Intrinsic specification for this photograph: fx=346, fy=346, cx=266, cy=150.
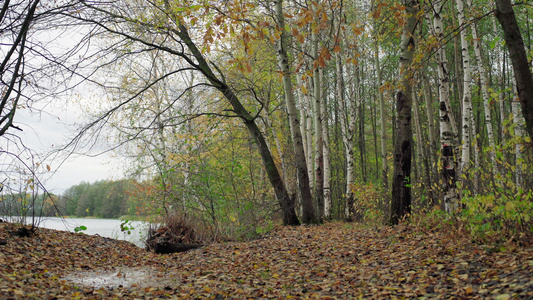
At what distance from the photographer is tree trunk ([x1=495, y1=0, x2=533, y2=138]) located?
374 cm

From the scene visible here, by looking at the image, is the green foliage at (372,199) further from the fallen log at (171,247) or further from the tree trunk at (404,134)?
the fallen log at (171,247)

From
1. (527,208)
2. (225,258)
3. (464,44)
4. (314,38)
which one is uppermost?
(314,38)

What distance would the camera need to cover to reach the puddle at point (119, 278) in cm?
458

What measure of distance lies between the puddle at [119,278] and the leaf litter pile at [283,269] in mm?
13

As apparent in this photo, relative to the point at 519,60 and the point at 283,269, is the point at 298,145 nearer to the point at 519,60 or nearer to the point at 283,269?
the point at 283,269

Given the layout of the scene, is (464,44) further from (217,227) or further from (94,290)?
(94,290)

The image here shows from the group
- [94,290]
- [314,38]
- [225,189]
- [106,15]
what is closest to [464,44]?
[314,38]

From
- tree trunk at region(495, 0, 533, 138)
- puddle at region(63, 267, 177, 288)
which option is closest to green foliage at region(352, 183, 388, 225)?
tree trunk at region(495, 0, 533, 138)

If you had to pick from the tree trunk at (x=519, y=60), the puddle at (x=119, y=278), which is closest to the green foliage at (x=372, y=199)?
the tree trunk at (x=519, y=60)

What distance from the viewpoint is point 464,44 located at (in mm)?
8758

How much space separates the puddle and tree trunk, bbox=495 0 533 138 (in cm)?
481

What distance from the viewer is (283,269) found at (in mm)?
5203

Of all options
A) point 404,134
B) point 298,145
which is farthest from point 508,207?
point 298,145

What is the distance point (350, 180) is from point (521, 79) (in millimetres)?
8498
